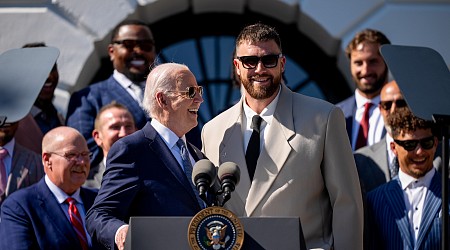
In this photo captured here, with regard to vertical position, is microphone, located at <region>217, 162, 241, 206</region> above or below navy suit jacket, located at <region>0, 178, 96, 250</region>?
above

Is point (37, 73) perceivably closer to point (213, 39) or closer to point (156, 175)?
point (156, 175)

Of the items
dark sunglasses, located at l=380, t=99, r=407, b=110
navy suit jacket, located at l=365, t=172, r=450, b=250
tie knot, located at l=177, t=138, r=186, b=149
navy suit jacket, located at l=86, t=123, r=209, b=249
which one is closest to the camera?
navy suit jacket, located at l=86, t=123, r=209, b=249

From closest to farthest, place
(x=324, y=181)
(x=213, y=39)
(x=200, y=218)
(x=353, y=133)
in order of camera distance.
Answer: (x=200, y=218)
(x=324, y=181)
(x=353, y=133)
(x=213, y=39)

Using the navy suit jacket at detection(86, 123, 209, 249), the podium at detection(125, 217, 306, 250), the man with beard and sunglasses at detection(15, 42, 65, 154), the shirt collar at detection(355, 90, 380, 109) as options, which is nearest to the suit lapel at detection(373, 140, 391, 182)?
the shirt collar at detection(355, 90, 380, 109)

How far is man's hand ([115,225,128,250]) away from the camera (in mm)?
4824

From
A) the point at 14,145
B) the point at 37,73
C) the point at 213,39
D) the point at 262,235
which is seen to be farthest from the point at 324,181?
the point at 213,39

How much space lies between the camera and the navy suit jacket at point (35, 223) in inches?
245

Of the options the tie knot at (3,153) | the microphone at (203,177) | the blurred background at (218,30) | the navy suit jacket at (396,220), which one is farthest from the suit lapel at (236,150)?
the blurred background at (218,30)

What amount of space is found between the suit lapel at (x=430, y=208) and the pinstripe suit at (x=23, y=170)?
7.62 ft

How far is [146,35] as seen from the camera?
747cm

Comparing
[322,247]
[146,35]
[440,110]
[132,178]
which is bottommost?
[322,247]

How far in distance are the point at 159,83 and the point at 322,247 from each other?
1.09 meters

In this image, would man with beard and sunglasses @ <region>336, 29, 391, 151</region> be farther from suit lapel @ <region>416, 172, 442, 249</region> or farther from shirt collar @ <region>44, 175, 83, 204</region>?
shirt collar @ <region>44, 175, 83, 204</region>

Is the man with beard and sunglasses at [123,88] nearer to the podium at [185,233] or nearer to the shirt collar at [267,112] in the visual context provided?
the shirt collar at [267,112]
